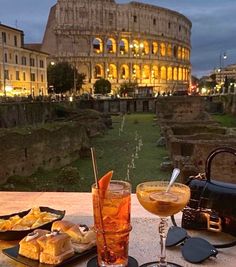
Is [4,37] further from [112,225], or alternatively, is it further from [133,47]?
[112,225]

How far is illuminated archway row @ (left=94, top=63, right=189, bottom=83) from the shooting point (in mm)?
85312

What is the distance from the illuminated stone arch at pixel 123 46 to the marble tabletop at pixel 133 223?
84.6m

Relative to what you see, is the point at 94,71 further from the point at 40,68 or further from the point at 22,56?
the point at 22,56

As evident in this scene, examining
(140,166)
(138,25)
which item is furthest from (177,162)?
(138,25)

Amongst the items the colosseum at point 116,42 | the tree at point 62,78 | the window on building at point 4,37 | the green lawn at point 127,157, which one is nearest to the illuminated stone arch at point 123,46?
the colosseum at point 116,42

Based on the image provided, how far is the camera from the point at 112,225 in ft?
5.82

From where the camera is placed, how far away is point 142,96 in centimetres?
6725

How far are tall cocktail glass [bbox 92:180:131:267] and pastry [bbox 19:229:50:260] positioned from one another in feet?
0.96

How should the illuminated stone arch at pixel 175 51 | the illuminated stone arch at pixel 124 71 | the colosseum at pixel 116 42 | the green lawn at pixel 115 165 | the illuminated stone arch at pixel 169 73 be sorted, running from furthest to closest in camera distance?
the illuminated stone arch at pixel 175 51
the illuminated stone arch at pixel 169 73
the illuminated stone arch at pixel 124 71
the colosseum at pixel 116 42
the green lawn at pixel 115 165

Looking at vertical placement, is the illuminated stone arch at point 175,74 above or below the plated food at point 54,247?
above

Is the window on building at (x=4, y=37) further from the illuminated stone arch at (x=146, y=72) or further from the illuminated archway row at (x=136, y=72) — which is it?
the illuminated stone arch at (x=146, y=72)

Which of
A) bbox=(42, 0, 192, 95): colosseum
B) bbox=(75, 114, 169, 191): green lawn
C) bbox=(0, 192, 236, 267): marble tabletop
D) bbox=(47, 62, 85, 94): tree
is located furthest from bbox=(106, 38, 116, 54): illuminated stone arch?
bbox=(0, 192, 236, 267): marble tabletop

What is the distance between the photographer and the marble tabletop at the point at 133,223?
1.96m

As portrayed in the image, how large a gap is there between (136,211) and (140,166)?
59.2 ft
